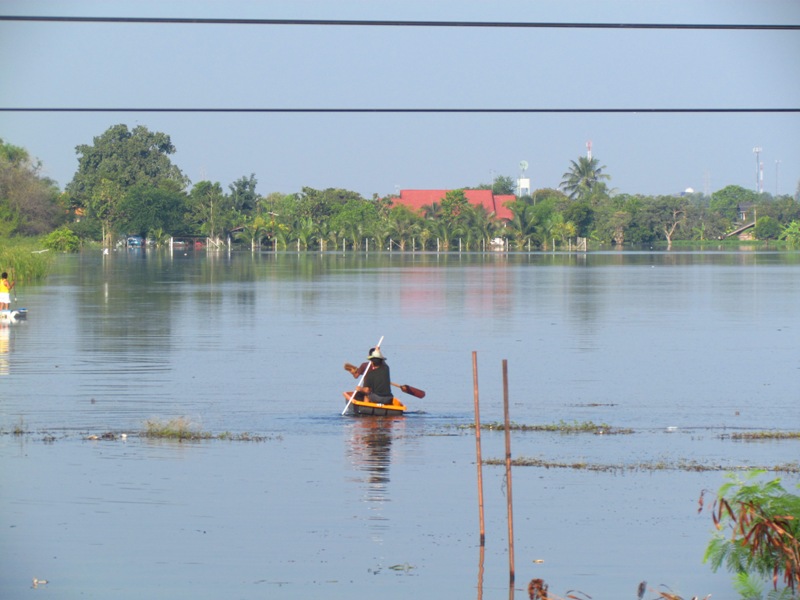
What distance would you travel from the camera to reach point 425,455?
17.6 m

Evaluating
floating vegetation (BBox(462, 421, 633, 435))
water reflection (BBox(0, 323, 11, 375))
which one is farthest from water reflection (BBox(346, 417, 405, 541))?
water reflection (BBox(0, 323, 11, 375))

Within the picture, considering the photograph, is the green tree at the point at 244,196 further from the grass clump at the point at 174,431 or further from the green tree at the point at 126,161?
the grass clump at the point at 174,431

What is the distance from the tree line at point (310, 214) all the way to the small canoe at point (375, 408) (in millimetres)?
90545

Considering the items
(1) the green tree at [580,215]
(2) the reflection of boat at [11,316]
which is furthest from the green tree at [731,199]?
(2) the reflection of boat at [11,316]

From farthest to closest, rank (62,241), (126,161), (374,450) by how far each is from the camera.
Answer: (126,161) < (62,241) < (374,450)

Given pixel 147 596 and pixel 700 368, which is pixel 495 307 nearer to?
pixel 700 368

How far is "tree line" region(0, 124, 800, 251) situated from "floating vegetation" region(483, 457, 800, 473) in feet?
312

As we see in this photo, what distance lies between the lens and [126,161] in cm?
14812

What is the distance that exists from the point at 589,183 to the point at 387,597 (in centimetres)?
14045

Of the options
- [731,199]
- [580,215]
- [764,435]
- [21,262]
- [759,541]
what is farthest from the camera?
[731,199]

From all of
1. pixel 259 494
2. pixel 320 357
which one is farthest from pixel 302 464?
pixel 320 357

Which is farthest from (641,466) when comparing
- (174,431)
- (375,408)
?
(174,431)

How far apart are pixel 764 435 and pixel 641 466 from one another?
11.0 ft

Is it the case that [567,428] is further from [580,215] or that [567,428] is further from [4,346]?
[580,215]
